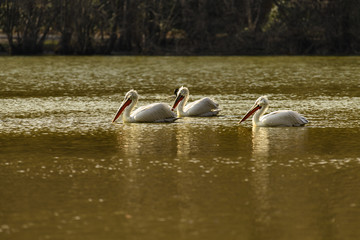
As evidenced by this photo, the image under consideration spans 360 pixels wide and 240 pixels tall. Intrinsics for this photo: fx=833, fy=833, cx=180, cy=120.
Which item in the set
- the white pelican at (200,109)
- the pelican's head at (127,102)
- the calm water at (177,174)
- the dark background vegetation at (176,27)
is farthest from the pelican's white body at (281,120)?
the dark background vegetation at (176,27)

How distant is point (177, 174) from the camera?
299 inches

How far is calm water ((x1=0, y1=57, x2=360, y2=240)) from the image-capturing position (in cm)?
574

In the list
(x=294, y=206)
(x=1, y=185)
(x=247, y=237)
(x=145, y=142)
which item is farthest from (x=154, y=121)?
(x=247, y=237)

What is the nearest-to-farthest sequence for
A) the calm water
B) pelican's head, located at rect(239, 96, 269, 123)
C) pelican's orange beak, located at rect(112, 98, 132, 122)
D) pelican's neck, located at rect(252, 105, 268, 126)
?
1. the calm water
2. pelican's neck, located at rect(252, 105, 268, 126)
3. pelican's head, located at rect(239, 96, 269, 123)
4. pelican's orange beak, located at rect(112, 98, 132, 122)

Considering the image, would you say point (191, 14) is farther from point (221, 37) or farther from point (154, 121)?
point (154, 121)

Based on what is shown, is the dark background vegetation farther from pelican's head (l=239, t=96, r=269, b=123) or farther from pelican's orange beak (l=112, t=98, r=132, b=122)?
pelican's head (l=239, t=96, r=269, b=123)

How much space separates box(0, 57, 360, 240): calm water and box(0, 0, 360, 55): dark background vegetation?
24.7 m

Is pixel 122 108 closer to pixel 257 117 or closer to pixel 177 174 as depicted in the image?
pixel 257 117

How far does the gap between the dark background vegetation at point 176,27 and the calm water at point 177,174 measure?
24.7 metres

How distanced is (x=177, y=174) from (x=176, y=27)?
114 ft

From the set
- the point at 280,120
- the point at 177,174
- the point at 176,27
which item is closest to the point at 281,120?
the point at 280,120

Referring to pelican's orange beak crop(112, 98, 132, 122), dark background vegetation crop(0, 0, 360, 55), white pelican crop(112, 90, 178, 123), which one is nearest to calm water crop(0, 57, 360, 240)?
pelican's orange beak crop(112, 98, 132, 122)

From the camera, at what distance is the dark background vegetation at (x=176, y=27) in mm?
39406

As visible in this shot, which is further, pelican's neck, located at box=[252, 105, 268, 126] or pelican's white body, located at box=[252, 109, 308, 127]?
pelican's neck, located at box=[252, 105, 268, 126]
